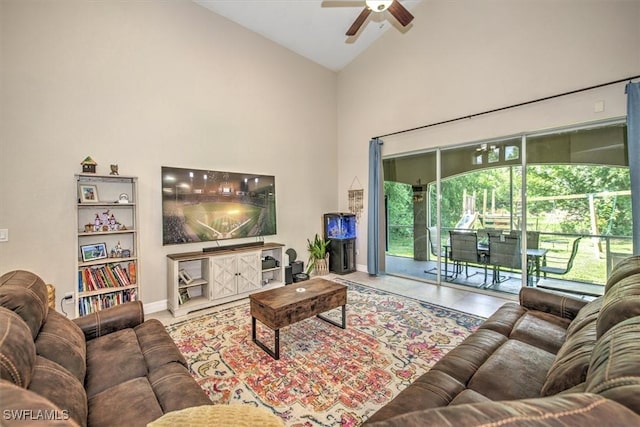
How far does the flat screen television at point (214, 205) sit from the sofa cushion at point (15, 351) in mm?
2604

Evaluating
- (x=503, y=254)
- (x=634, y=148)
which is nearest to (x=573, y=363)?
(x=634, y=148)

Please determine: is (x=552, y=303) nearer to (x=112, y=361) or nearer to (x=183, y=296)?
(x=112, y=361)

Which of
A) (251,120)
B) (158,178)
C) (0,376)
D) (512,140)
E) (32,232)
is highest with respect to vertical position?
(251,120)

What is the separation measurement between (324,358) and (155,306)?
2504 millimetres

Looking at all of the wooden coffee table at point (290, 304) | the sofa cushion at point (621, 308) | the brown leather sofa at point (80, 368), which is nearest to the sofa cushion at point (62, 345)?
the brown leather sofa at point (80, 368)

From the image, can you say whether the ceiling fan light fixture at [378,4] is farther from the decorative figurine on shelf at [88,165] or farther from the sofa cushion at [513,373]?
the decorative figurine on shelf at [88,165]

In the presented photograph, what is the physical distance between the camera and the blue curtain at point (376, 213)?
5.20m

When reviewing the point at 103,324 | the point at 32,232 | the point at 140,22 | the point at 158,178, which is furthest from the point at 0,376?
the point at 140,22

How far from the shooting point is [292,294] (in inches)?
106

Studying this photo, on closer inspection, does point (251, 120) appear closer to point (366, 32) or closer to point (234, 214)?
point (234, 214)

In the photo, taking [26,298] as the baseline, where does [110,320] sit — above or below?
below

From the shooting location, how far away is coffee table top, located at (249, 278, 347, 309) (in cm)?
248

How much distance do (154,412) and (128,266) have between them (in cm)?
265

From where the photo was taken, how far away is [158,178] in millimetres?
3574
